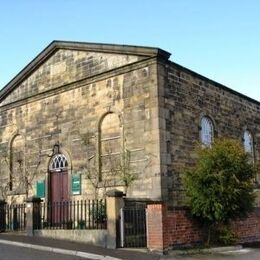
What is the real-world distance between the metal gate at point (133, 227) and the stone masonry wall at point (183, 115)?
10.1ft

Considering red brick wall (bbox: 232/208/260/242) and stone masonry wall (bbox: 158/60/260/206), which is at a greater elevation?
stone masonry wall (bbox: 158/60/260/206)

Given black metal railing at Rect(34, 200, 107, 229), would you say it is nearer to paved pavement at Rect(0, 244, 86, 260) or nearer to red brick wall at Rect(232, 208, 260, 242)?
paved pavement at Rect(0, 244, 86, 260)

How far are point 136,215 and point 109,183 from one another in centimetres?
491

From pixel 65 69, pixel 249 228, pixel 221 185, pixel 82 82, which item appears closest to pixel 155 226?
pixel 221 185

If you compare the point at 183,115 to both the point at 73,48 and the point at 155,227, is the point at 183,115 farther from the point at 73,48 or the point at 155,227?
the point at 155,227

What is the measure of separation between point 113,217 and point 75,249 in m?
1.54

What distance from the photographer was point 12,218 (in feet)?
70.2

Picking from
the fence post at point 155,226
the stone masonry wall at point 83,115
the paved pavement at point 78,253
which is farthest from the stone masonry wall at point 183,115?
the paved pavement at point 78,253

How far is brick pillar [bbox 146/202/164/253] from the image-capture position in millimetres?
15273

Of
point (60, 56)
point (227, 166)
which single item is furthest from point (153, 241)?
point (60, 56)

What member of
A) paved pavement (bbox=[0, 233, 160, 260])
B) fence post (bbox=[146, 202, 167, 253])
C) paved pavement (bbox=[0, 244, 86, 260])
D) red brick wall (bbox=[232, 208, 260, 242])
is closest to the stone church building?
fence post (bbox=[146, 202, 167, 253])

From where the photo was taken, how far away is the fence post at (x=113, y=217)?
1585cm

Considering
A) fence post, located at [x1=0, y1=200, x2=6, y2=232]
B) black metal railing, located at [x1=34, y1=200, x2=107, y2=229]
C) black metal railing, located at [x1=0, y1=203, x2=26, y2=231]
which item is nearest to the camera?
black metal railing, located at [x1=34, y1=200, x2=107, y2=229]

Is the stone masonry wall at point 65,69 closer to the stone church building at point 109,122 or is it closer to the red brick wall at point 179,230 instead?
the stone church building at point 109,122
